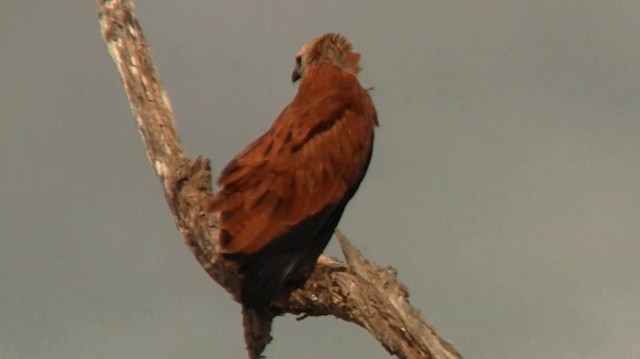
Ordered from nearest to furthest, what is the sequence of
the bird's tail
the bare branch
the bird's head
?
the bare branch → the bird's tail → the bird's head

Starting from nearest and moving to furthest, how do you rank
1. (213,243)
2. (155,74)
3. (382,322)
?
(382,322), (213,243), (155,74)

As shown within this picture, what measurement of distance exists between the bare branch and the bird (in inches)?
8.2

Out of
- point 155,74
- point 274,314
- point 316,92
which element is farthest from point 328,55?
point 274,314

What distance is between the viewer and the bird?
38.5ft

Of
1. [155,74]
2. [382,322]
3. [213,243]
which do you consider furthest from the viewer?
[155,74]

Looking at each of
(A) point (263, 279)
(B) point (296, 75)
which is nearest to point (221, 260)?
(A) point (263, 279)

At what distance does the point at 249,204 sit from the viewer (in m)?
11.8

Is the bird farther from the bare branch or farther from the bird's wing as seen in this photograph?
the bare branch

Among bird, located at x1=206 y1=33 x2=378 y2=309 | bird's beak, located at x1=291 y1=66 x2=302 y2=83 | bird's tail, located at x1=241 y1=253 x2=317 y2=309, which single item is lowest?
bird's tail, located at x1=241 y1=253 x2=317 y2=309

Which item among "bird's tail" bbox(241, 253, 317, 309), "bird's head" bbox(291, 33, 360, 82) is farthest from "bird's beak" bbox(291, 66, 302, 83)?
"bird's tail" bbox(241, 253, 317, 309)

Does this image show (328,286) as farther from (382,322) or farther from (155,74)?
(155,74)

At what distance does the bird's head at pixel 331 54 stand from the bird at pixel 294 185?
0.23 m

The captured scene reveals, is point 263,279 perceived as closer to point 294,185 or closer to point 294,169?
point 294,185

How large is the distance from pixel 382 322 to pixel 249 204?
1260 millimetres
